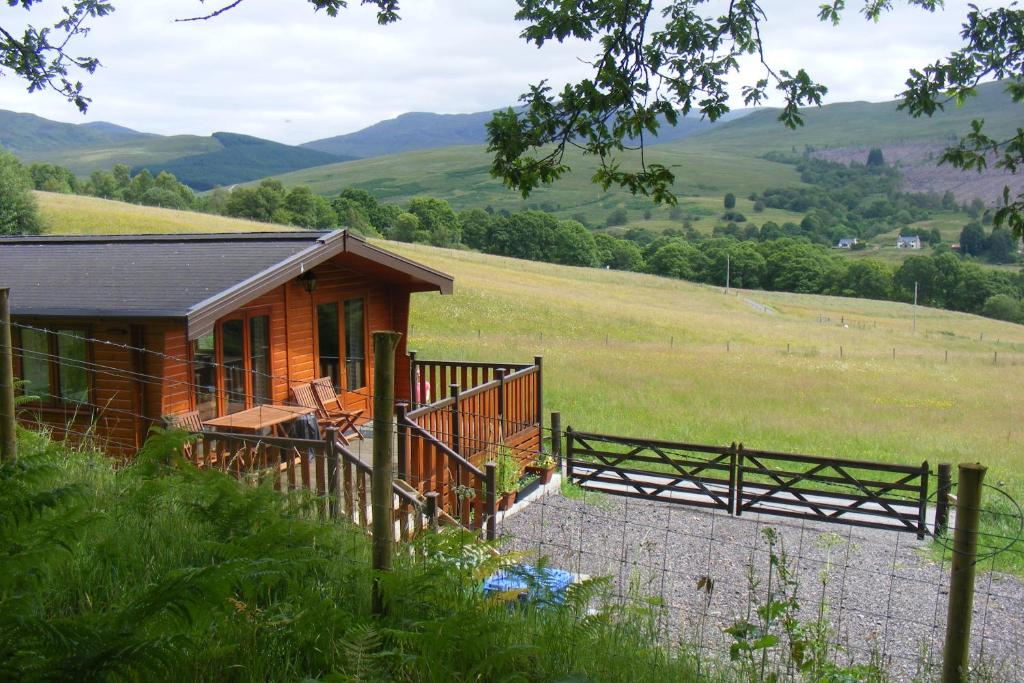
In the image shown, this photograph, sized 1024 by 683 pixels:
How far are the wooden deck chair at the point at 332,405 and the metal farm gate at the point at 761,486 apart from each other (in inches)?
147

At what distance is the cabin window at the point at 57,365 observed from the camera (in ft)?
36.9

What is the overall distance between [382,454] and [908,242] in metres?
163

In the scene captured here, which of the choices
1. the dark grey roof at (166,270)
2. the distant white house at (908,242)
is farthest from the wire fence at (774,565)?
the distant white house at (908,242)

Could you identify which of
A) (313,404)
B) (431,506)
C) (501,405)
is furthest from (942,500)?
(313,404)

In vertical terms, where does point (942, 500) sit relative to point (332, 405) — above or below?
below

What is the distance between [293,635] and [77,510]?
52.4 inches

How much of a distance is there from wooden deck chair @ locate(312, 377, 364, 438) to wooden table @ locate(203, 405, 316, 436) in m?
0.98

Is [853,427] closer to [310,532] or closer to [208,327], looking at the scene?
[208,327]

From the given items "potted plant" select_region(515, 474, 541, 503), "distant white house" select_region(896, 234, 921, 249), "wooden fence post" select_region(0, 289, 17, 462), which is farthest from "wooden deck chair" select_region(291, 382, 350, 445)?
"distant white house" select_region(896, 234, 921, 249)

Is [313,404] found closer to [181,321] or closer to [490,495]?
[181,321]

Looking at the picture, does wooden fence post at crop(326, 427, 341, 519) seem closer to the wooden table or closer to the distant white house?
the wooden table

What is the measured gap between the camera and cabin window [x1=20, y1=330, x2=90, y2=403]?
11.3 m

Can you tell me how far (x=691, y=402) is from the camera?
77.9 ft

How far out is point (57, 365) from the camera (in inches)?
449
